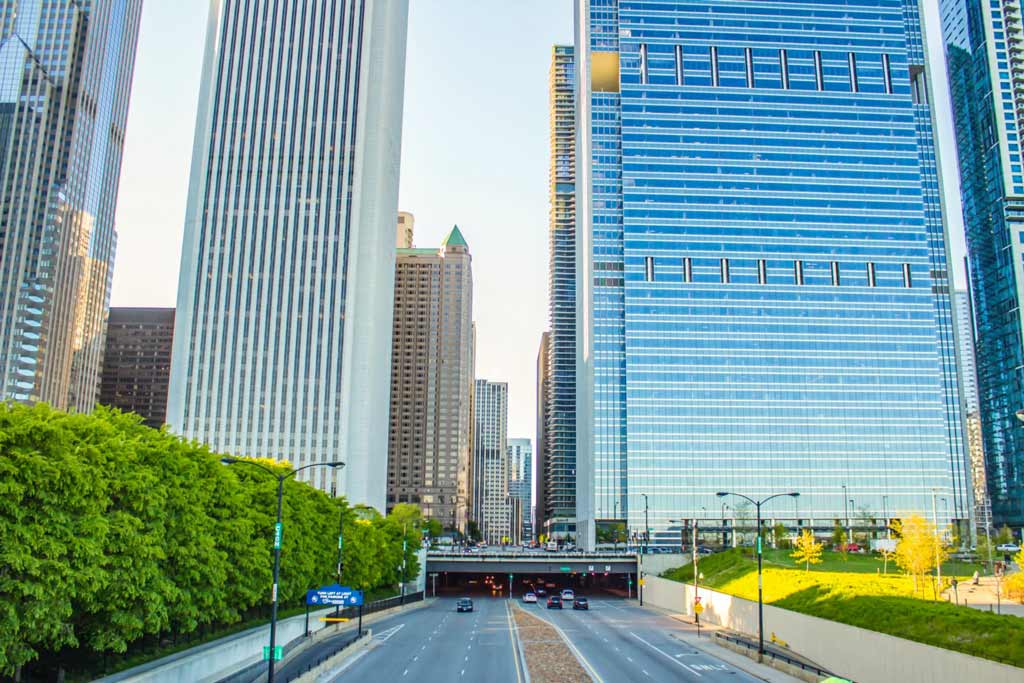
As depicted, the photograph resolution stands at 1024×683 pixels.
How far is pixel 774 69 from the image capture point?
171 metres

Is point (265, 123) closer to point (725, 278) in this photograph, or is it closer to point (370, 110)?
point (370, 110)

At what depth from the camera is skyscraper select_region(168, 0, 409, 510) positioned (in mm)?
133875

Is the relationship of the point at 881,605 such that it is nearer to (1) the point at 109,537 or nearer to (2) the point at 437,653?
(2) the point at 437,653

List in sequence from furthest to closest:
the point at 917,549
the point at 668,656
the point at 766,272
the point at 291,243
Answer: the point at 766,272 < the point at 291,243 < the point at 917,549 < the point at 668,656

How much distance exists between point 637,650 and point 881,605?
48.7 ft

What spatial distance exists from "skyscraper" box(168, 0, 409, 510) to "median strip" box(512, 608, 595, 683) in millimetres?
72164

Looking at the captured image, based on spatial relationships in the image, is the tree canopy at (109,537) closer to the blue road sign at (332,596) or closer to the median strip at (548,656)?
the blue road sign at (332,596)

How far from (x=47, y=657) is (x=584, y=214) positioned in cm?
15037

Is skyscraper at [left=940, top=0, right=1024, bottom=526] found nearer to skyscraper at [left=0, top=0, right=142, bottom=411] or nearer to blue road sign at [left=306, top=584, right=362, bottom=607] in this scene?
blue road sign at [left=306, top=584, right=362, bottom=607]

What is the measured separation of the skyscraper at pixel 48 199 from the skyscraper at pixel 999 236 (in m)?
200

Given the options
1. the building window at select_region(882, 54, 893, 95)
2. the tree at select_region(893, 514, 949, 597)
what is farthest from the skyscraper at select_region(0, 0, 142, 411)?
the building window at select_region(882, 54, 893, 95)

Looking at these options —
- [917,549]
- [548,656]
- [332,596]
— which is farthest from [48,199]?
[917,549]

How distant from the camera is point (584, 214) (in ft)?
575

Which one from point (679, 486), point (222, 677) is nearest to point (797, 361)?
point (679, 486)
